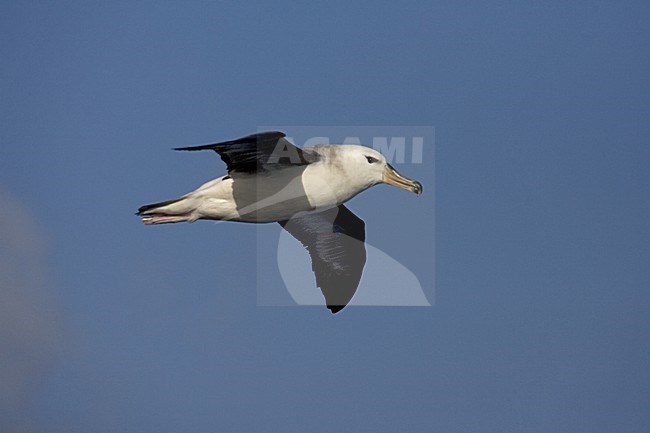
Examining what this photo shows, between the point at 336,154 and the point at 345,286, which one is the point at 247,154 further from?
the point at 345,286

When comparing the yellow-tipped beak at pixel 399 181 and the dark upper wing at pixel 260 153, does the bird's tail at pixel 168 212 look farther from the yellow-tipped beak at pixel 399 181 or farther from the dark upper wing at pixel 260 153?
the yellow-tipped beak at pixel 399 181

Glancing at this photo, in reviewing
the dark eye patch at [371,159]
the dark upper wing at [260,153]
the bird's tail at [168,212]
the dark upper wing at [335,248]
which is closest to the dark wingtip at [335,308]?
the dark upper wing at [335,248]

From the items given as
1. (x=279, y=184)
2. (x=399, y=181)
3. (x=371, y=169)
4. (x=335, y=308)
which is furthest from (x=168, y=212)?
(x=335, y=308)

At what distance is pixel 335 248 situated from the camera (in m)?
18.4

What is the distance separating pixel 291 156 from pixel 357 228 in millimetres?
3896

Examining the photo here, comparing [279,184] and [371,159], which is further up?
[371,159]

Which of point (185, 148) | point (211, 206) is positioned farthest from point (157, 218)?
point (185, 148)

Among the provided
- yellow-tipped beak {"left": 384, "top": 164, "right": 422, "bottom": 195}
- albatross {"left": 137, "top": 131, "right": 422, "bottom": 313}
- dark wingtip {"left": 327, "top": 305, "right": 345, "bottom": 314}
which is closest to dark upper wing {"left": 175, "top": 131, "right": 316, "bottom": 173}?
albatross {"left": 137, "top": 131, "right": 422, "bottom": 313}

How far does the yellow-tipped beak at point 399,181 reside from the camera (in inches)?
604

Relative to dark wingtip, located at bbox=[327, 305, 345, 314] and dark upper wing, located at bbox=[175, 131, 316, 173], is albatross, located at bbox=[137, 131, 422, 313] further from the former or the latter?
dark wingtip, located at bbox=[327, 305, 345, 314]

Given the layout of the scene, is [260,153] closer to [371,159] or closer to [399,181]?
[371,159]

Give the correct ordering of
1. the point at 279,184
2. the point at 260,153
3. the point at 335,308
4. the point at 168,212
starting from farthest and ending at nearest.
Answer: the point at 335,308 → the point at 168,212 → the point at 279,184 → the point at 260,153

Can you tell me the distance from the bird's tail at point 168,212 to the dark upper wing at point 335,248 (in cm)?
355

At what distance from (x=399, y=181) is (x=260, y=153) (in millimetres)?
2241
